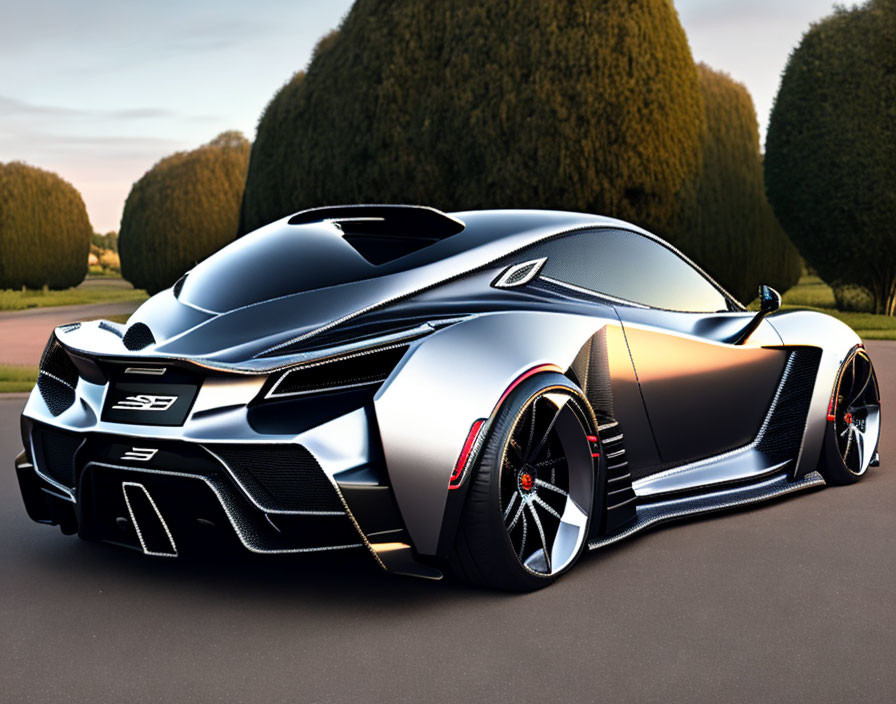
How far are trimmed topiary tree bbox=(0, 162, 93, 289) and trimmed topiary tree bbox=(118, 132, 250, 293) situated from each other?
11424 mm

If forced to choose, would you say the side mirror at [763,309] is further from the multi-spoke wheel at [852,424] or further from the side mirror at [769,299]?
the multi-spoke wheel at [852,424]

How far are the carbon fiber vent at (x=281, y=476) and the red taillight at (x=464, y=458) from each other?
1.28ft

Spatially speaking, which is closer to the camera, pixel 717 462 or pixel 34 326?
pixel 717 462

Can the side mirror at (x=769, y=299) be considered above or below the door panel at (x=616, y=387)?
above

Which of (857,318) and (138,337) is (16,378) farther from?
(857,318)

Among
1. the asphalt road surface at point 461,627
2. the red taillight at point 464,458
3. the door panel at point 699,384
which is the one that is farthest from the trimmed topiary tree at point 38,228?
the red taillight at point 464,458

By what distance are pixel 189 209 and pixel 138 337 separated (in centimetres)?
3477

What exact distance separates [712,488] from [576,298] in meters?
1.22

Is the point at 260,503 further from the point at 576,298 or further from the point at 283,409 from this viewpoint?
the point at 576,298

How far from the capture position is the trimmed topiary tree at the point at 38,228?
1887 inches

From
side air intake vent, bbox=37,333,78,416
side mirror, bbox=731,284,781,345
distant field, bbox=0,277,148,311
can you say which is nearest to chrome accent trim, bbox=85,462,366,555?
side air intake vent, bbox=37,333,78,416

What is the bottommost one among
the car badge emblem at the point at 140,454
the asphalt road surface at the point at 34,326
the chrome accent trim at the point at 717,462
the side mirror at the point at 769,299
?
the asphalt road surface at the point at 34,326

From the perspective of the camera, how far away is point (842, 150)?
2411 cm

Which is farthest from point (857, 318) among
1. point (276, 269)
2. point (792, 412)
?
point (276, 269)
